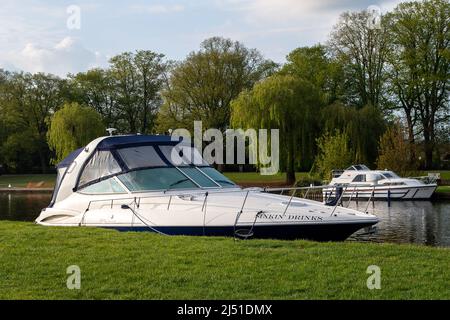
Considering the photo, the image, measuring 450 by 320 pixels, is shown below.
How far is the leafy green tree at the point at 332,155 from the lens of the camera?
4741cm

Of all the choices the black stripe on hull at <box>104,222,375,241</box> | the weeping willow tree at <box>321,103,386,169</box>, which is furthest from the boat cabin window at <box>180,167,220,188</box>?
the weeping willow tree at <box>321,103,386,169</box>

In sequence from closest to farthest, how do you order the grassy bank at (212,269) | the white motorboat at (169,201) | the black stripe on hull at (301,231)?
the grassy bank at (212,269), the black stripe on hull at (301,231), the white motorboat at (169,201)

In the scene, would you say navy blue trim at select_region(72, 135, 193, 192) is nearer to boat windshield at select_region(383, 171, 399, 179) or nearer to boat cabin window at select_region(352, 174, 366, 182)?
boat cabin window at select_region(352, 174, 366, 182)

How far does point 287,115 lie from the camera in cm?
5050

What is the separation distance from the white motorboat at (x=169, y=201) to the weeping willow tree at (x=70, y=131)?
44.7m

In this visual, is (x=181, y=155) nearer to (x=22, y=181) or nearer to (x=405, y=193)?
(x=405, y=193)

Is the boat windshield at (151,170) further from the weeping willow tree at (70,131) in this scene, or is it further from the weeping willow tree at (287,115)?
the weeping willow tree at (70,131)

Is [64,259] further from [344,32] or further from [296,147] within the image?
[344,32]

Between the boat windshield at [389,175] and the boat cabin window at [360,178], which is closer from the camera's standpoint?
the boat cabin window at [360,178]

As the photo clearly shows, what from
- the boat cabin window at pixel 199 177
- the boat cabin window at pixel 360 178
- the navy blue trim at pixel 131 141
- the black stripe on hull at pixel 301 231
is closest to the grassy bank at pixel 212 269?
the black stripe on hull at pixel 301 231

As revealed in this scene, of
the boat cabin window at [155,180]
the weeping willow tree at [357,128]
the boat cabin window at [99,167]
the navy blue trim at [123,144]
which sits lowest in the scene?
the boat cabin window at [155,180]

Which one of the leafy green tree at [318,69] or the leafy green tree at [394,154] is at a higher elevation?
the leafy green tree at [318,69]

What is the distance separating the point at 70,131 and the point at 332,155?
29757mm
